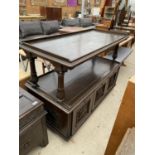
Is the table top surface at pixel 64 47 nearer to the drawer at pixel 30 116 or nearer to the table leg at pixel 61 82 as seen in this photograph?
the table leg at pixel 61 82

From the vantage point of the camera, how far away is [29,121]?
3.74 ft

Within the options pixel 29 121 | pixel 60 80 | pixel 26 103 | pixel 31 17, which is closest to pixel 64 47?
pixel 60 80

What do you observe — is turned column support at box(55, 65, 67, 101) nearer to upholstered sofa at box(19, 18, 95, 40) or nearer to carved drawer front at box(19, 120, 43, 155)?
carved drawer front at box(19, 120, 43, 155)

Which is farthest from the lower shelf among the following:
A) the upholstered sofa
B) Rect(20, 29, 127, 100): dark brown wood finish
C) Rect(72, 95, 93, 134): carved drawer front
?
the upholstered sofa

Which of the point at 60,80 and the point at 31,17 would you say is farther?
the point at 31,17

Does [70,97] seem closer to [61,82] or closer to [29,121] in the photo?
[61,82]

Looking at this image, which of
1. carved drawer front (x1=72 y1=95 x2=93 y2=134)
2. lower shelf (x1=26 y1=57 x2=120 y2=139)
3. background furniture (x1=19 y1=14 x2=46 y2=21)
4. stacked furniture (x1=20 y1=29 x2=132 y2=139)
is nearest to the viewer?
stacked furniture (x1=20 y1=29 x2=132 y2=139)

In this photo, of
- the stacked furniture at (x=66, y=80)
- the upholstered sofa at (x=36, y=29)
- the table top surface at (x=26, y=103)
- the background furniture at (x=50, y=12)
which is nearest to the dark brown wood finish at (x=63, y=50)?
the stacked furniture at (x=66, y=80)

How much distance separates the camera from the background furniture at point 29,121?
3.56ft

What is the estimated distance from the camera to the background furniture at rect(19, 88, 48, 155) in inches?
42.7
